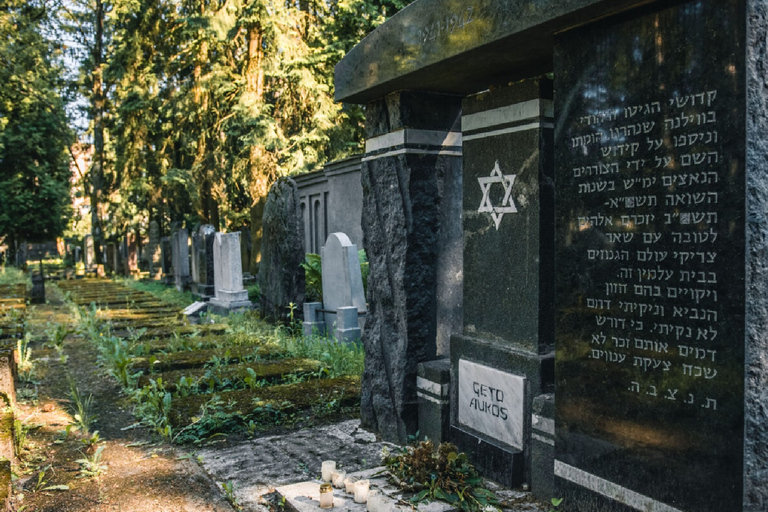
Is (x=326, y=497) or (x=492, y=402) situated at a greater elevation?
(x=492, y=402)

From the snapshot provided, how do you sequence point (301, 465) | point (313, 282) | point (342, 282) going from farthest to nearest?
point (313, 282)
point (342, 282)
point (301, 465)

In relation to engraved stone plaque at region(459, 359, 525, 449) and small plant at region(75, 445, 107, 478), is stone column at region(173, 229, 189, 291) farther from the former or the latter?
engraved stone plaque at region(459, 359, 525, 449)

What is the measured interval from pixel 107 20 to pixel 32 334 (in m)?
17.6

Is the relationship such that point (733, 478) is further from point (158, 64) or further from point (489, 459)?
point (158, 64)

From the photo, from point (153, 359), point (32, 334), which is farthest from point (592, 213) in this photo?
point (32, 334)

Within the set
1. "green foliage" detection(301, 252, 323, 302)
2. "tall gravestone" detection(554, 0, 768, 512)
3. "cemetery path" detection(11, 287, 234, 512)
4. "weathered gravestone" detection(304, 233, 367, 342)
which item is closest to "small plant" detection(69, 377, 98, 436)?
"cemetery path" detection(11, 287, 234, 512)

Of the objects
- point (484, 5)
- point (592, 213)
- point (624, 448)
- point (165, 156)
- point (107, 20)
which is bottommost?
point (624, 448)

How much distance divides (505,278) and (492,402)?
73 cm

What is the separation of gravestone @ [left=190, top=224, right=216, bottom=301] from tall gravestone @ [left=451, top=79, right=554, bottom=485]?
9.10 m

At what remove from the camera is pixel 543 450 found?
3145mm

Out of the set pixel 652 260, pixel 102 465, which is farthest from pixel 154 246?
pixel 652 260

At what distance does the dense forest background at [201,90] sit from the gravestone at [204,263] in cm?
288

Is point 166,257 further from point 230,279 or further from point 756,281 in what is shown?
point 756,281

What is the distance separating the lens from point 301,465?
387 cm
